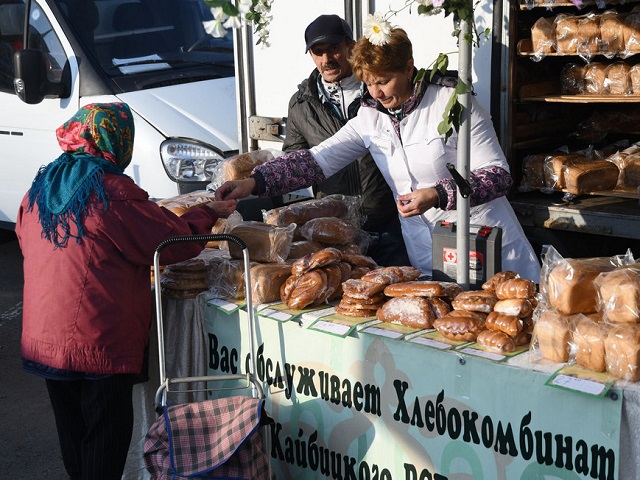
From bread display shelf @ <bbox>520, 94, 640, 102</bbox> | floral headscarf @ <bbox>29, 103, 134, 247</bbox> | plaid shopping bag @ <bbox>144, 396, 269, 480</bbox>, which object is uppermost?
bread display shelf @ <bbox>520, 94, 640, 102</bbox>

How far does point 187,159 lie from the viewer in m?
6.06

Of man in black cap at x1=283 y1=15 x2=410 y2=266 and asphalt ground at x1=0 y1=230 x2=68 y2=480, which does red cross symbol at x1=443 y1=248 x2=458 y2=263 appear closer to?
man in black cap at x1=283 y1=15 x2=410 y2=266

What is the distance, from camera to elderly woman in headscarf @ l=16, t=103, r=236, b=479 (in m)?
3.21

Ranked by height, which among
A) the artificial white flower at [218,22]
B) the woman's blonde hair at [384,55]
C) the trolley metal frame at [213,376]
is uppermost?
the artificial white flower at [218,22]

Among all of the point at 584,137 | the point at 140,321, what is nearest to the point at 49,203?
the point at 140,321

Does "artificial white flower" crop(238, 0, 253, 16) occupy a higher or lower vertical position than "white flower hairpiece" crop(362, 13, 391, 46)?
higher

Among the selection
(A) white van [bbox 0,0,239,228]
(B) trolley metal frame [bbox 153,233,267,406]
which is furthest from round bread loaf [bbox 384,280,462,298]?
(A) white van [bbox 0,0,239,228]

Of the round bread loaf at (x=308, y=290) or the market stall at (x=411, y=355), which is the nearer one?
the market stall at (x=411, y=355)

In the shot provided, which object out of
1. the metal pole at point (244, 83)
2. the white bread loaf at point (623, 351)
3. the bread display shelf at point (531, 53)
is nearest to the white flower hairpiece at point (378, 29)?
the white bread loaf at point (623, 351)

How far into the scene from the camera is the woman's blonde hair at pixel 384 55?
138 inches

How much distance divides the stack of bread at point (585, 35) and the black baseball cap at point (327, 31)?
967 millimetres

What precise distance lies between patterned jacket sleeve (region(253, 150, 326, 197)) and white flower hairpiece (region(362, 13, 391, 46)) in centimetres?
112

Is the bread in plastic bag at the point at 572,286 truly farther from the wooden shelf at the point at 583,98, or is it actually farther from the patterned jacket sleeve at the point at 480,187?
the wooden shelf at the point at 583,98

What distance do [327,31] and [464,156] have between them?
4.50 feet
